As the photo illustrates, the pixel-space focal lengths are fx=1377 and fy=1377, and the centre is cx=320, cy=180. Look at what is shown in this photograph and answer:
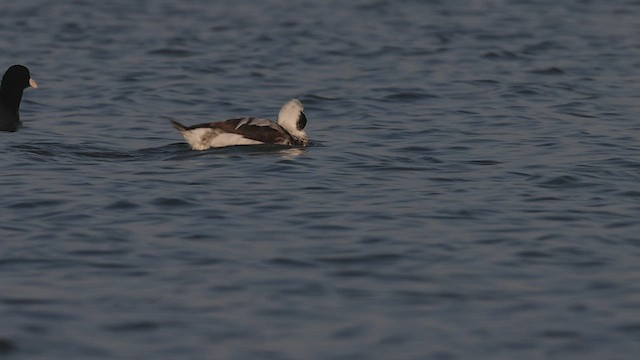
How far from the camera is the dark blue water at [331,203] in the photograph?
8.91 m

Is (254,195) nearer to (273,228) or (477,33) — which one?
(273,228)

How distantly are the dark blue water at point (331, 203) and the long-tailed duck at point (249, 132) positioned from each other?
7.9 inches

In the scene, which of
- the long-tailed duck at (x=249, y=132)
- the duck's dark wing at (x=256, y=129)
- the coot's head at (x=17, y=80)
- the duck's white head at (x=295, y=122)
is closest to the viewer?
the long-tailed duck at (x=249, y=132)

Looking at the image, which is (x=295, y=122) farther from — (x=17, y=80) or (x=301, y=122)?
(x=17, y=80)

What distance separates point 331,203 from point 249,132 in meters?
3.72

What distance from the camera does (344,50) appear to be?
25953mm

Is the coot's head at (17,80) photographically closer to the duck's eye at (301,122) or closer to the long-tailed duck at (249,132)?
the long-tailed duck at (249,132)

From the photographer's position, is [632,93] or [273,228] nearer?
[273,228]

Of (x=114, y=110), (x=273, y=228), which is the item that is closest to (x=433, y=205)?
(x=273, y=228)

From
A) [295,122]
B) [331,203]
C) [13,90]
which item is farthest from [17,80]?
[331,203]

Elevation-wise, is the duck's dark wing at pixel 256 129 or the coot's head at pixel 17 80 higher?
the duck's dark wing at pixel 256 129

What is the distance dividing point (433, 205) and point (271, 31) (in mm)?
16183

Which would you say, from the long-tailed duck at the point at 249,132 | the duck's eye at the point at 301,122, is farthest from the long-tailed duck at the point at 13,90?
the duck's eye at the point at 301,122

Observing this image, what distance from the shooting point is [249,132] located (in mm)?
16594
